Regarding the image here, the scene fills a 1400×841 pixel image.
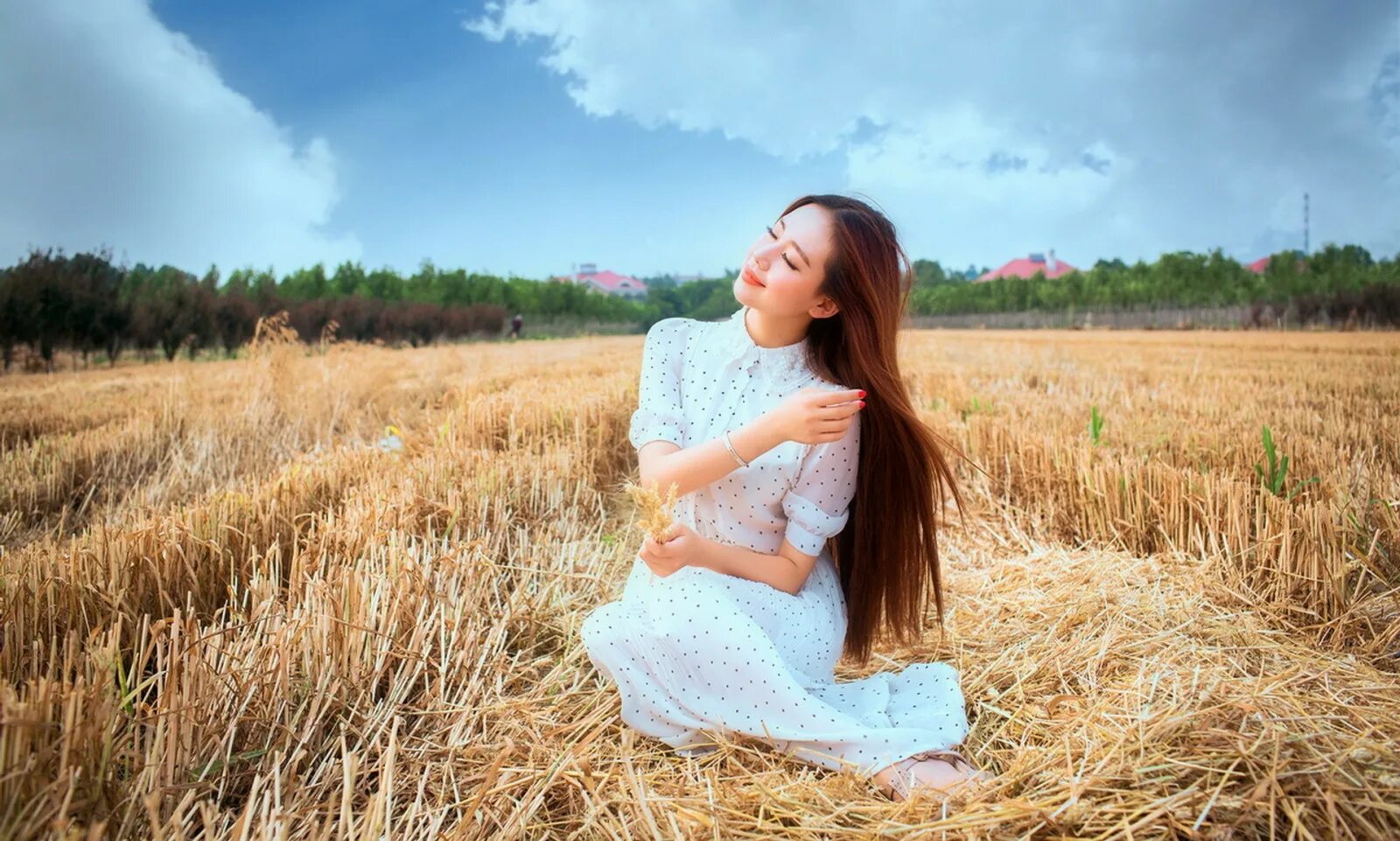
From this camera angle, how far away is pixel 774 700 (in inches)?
62.3

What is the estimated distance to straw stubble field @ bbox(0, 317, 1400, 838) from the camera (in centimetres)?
125

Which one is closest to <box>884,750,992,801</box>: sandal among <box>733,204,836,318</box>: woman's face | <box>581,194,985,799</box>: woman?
<box>581,194,985,799</box>: woman

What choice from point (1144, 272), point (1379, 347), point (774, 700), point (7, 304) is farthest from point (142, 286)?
point (1144, 272)

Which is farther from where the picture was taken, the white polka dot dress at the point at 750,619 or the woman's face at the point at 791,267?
the woman's face at the point at 791,267

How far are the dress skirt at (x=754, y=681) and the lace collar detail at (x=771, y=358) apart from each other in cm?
53

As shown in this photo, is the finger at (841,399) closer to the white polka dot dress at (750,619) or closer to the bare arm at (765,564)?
the white polka dot dress at (750,619)

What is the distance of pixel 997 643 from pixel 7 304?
6717 mm

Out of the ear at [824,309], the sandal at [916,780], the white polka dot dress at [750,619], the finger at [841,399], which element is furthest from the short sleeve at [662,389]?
the sandal at [916,780]

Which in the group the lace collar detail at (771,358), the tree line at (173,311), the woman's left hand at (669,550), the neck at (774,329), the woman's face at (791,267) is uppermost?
the tree line at (173,311)

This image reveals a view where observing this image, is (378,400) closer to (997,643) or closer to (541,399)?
(541,399)

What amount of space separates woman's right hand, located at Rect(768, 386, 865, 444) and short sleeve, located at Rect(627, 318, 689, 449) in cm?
41

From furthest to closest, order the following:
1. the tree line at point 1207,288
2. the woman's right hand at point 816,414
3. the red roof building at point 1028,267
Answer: the red roof building at point 1028,267, the tree line at point 1207,288, the woman's right hand at point 816,414

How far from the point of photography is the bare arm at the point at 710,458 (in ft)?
5.27

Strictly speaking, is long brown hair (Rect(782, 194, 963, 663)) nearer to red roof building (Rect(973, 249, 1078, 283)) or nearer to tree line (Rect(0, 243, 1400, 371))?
tree line (Rect(0, 243, 1400, 371))
